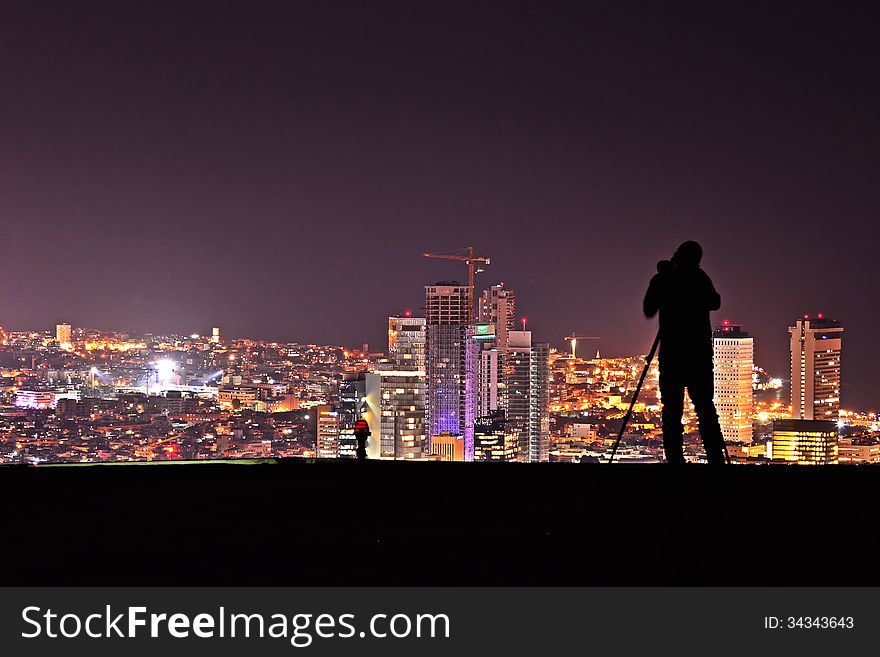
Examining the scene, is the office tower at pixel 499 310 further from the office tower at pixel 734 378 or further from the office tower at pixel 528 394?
the office tower at pixel 734 378

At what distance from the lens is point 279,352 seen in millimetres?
43188

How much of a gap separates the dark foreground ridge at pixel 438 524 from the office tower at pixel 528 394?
101 feet

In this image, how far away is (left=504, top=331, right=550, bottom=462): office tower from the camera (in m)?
36.9

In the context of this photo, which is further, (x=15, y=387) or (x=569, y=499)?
(x=15, y=387)

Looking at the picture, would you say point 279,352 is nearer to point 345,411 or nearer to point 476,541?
point 345,411

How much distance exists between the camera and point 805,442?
2292 cm

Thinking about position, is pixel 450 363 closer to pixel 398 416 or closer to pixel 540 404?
pixel 540 404

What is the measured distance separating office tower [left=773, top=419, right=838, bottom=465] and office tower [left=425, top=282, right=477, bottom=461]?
14.8 metres

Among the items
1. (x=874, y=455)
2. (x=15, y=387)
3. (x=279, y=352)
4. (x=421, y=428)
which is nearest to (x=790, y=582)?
(x=874, y=455)

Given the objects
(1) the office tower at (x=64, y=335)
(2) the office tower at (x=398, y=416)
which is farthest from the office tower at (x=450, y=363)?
(1) the office tower at (x=64, y=335)
